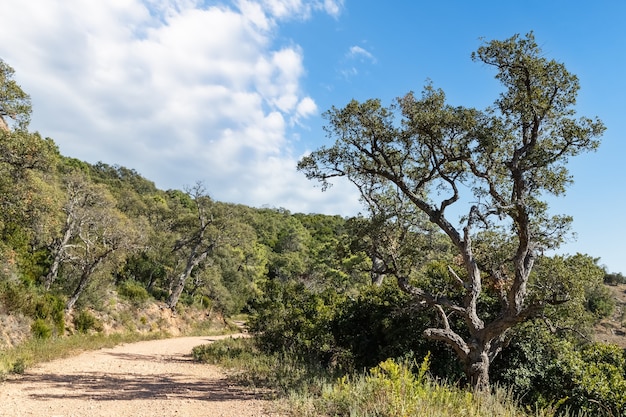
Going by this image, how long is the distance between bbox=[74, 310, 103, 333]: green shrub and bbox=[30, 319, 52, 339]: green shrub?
4546mm

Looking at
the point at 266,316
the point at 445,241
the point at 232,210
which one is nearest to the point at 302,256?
the point at 232,210

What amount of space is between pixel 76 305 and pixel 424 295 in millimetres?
20628

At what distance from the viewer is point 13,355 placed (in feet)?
39.6

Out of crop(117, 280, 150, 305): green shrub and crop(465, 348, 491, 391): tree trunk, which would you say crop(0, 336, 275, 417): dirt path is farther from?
crop(117, 280, 150, 305): green shrub

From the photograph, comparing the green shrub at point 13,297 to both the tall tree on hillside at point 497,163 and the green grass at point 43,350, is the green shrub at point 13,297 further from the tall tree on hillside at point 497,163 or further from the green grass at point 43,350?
the tall tree on hillside at point 497,163

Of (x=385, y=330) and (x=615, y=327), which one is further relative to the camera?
(x=615, y=327)

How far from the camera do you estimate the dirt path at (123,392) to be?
7.70m

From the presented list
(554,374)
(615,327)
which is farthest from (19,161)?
(615,327)

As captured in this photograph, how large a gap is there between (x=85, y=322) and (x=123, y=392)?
14899 mm

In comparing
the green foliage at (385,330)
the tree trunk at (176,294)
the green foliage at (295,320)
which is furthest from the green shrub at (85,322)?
the green foliage at (385,330)

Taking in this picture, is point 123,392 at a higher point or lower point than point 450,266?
lower

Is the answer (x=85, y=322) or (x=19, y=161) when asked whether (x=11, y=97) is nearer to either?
(x=19, y=161)

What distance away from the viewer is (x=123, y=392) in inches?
374

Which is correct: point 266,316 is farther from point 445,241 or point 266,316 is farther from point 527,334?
point 527,334
